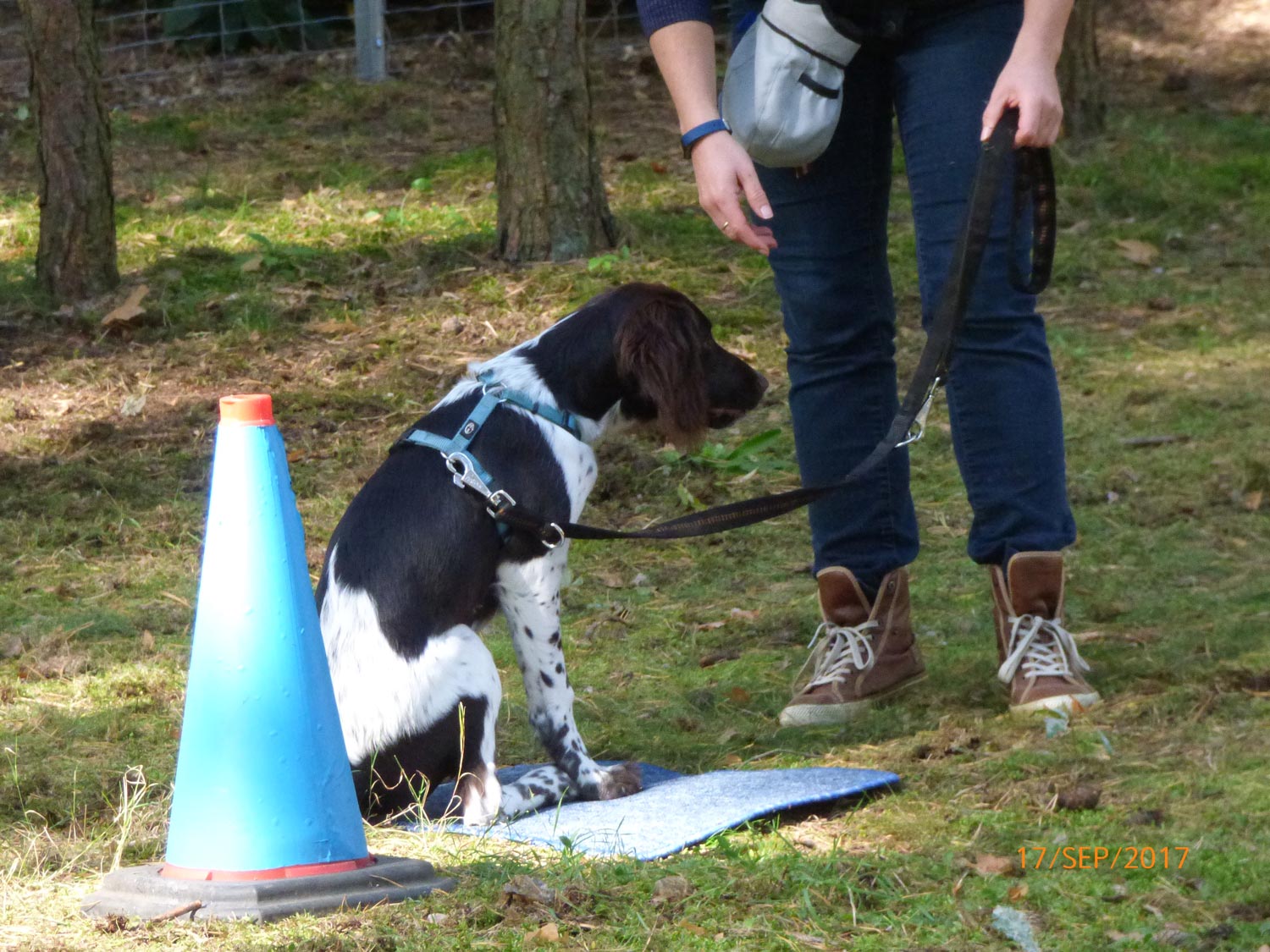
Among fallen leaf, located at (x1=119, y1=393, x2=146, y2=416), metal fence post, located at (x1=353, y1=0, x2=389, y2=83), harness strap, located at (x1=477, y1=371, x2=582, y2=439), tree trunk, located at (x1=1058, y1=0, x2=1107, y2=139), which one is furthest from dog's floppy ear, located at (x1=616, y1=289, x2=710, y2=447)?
metal fence post, located at (x1=353, y1=0, x2=389, y2=83)

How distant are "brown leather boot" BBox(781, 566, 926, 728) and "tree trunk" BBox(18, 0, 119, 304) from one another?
4594 millimetres

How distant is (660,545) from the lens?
5.42 metres

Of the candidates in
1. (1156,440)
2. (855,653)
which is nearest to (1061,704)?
(855,653)

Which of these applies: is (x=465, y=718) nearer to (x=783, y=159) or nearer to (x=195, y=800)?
(x=195, y=800)

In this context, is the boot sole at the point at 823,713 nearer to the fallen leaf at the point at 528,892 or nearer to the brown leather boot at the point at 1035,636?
the brown leather boot at the point at 1035,636

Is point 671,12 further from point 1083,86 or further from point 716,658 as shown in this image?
point 1083,86

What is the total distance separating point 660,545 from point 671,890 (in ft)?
9.48

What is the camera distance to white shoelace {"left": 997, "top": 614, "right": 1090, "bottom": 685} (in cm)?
355

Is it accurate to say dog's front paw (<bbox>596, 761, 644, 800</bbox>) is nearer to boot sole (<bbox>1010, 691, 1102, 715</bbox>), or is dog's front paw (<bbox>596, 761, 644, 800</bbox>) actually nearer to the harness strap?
the harness strap

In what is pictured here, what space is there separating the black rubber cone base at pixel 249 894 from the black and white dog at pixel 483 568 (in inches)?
25.1

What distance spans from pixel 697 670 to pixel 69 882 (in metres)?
1.96

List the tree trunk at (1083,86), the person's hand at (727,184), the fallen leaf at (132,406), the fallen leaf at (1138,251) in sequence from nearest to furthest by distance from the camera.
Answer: the person's hand at (727,184) → the fallen leaf at (132,406) → the fallen leaf at (1138,251) → the tree trunk at (1083,86)

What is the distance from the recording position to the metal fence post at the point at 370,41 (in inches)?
408

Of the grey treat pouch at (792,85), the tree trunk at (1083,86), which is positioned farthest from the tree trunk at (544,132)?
the grey treat pouch at (792,85)
